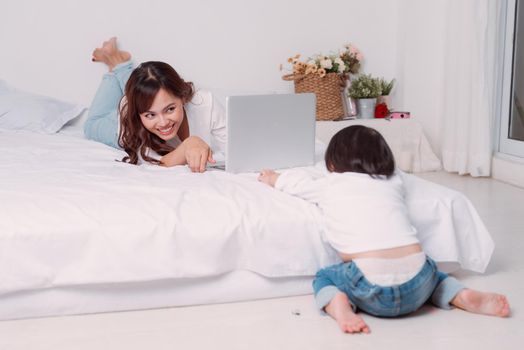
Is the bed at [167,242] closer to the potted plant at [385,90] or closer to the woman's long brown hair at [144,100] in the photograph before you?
the woman's long brown hair at [144,100]

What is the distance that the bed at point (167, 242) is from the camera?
6.00 feet

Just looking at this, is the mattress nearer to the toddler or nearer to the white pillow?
the toddler

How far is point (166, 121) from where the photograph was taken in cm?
258

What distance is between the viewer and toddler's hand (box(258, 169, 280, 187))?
7.20 ft

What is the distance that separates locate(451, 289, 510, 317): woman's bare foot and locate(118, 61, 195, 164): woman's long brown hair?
4.44 ft

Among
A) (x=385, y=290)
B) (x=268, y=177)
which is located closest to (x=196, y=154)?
(x=268, y=177)

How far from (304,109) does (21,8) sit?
241 cm

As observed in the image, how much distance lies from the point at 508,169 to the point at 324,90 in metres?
1.24

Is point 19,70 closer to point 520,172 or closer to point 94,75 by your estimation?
point 94,75

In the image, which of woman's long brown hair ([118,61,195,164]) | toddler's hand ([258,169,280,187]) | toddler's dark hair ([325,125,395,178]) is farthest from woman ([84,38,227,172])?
toddler's dark hair ([325,125,395,178])

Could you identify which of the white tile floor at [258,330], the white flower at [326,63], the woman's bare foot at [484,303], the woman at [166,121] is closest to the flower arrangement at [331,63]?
the white flower at [326,63]

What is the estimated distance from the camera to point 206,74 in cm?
431

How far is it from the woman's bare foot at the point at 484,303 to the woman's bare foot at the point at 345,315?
0.31m

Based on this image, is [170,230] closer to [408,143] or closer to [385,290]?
[385,290]
